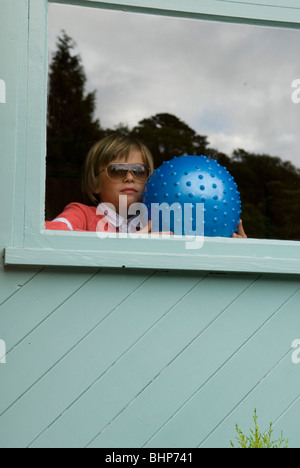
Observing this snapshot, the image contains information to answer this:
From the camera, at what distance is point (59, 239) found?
193 centimetres

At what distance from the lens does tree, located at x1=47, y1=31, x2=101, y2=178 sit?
15.3ft

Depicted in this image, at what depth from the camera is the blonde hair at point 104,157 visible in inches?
102

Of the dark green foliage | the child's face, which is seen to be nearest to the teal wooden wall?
the child's face

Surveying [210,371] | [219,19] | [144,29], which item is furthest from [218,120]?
[210,371]

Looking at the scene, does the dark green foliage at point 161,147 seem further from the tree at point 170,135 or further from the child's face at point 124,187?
the child's face at point 124,187

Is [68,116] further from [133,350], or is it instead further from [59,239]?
[133,350]

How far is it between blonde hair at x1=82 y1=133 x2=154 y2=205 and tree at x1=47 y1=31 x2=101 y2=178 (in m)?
1.76

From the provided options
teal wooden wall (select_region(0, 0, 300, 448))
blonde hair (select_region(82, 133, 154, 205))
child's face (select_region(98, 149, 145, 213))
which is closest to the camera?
teal wooden wall (select_region(0, 0, 300, 448))

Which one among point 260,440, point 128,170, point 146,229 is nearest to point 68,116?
point 128,170

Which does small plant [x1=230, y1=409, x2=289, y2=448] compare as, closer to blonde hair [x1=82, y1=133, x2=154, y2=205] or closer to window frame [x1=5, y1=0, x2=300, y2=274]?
window frame [x1=5, y1=0, x2=300, y2=274]

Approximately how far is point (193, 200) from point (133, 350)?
0.49 m

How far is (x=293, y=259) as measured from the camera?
6.64 feet

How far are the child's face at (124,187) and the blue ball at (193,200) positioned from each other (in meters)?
0.20
